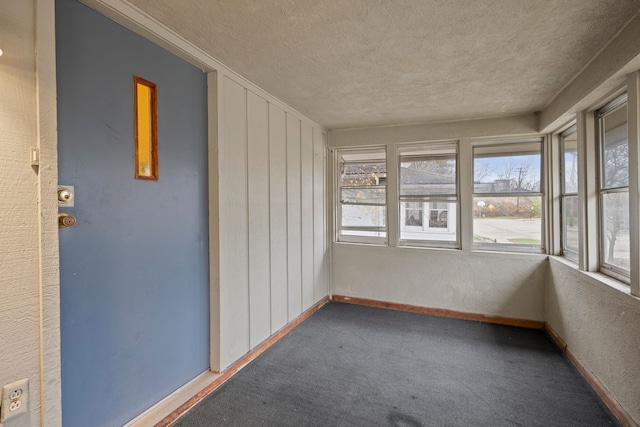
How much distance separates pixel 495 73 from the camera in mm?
2406

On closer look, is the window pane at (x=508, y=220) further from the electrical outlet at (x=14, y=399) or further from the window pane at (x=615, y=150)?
the electrical outlet at (x=14, y=399)

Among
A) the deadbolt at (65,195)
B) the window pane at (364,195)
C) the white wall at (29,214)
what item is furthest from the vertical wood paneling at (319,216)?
the white wall at (29,214)

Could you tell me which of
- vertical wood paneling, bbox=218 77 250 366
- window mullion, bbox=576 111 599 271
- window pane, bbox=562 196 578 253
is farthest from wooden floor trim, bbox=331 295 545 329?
vertical wood paneling, bbox=218 77 250 366

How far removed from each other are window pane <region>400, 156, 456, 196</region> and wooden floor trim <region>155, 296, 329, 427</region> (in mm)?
2091

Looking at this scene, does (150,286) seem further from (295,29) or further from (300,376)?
(295,29)

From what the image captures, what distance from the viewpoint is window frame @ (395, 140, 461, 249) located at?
12.6 ft

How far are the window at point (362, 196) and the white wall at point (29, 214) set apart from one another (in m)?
3.43

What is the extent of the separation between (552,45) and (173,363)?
3.29 meters

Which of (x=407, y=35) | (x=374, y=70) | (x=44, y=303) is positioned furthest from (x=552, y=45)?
A: (x=44, y=303)

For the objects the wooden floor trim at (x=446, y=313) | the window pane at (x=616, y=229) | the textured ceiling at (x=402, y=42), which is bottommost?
the wooden floor trim at (x=446, y=313)

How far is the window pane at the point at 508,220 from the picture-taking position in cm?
356

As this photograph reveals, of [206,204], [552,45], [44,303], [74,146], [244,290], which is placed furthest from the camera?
[244,290]

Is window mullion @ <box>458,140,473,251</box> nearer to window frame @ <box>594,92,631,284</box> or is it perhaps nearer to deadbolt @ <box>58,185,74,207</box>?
window frame @ <box>594,92,631,284</box>

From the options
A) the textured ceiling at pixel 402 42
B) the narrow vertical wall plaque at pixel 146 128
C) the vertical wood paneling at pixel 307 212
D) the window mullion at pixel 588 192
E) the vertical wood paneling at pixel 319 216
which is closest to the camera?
the textured ceiling at pixel 402 42
